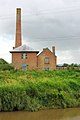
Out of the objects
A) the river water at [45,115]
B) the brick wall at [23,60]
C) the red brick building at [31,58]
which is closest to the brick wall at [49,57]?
the red brick building at [31,58]

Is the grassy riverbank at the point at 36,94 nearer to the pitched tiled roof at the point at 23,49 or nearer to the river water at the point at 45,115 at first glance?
the river water at the point at 45,115

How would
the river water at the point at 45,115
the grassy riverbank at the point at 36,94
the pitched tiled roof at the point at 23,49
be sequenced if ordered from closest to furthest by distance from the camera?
the river water at the point at 45,115
the grassy riverbank at the point at 36,94
the pitched tiled roof at the point at 23,49

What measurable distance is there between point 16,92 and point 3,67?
74.9 ft

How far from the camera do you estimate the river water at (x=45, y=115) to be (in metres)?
26.0

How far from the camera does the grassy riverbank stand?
29320 millimetres

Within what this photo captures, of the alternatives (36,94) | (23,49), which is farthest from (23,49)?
(36,94)

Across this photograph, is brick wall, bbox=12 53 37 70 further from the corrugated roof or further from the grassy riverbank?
the grassy riverbank

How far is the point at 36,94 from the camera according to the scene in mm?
31547

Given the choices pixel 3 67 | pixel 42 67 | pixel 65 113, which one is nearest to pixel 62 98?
pixel 65 113

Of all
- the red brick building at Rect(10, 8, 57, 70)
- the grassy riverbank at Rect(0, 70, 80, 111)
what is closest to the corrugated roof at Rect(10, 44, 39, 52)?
the red brick building at Rect(10, 8, 57, 70)

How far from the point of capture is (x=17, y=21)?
6259 centimetres

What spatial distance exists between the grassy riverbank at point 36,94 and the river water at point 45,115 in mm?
1127

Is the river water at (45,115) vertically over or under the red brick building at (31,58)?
under

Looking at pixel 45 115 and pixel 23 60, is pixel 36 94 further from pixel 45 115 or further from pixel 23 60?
pixel 23 60
